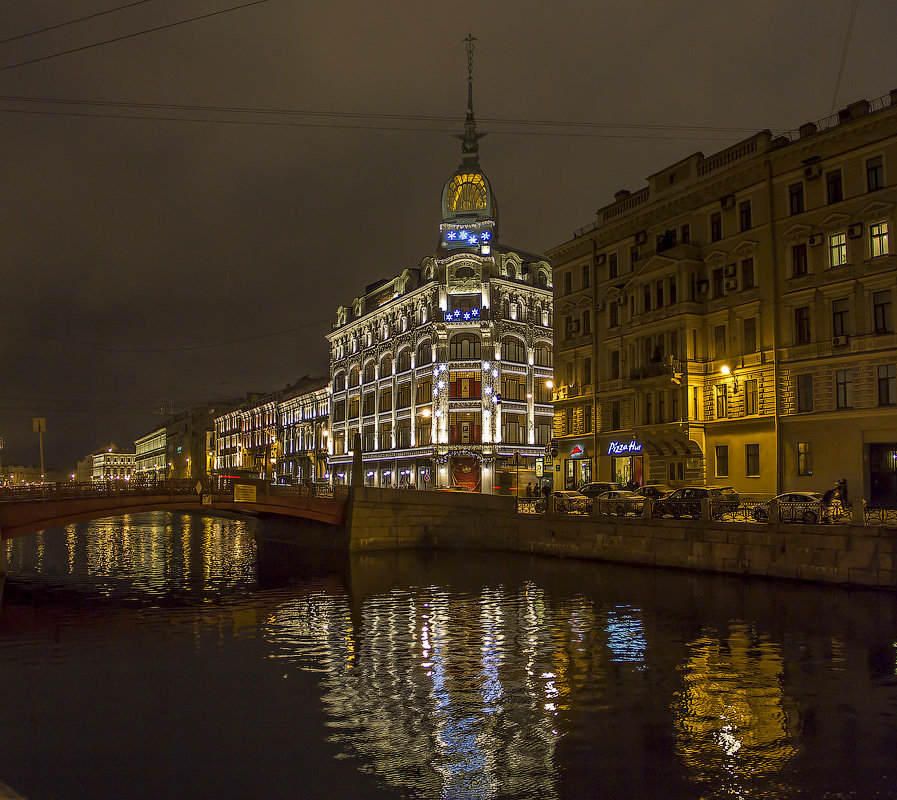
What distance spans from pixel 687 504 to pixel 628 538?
3.14 metres

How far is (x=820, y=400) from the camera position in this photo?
40.8m

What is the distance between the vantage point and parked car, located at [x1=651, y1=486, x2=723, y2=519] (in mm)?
35500

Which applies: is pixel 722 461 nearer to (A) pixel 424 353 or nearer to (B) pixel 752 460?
(B) pixel 752 460

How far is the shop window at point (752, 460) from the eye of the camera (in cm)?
4375

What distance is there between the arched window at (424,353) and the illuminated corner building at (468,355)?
0.10m

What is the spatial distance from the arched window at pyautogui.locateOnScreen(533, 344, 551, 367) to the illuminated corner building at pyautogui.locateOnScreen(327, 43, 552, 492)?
0.10 meters

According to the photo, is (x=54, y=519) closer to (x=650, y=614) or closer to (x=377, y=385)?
(x=650, y=614)

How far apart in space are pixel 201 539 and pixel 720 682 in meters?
53.9

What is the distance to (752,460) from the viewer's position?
145 ft

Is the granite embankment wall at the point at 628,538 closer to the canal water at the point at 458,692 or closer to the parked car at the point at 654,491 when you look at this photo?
the canal water at the point at 458,692

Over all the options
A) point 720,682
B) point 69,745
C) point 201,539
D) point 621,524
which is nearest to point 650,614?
point 720,682

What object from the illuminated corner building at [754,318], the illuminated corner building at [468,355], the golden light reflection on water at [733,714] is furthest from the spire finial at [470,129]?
the golden light reflection on water at [733,714]

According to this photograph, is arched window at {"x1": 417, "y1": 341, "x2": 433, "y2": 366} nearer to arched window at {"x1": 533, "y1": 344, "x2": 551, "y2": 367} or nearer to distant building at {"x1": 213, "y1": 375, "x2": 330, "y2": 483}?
arched window at {"x1": 533, "y1": 344, "x2": 551, "y2": 367}

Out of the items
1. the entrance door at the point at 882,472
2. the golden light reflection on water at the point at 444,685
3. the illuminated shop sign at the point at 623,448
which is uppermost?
the illuminated shop sign at the point at 623,448
